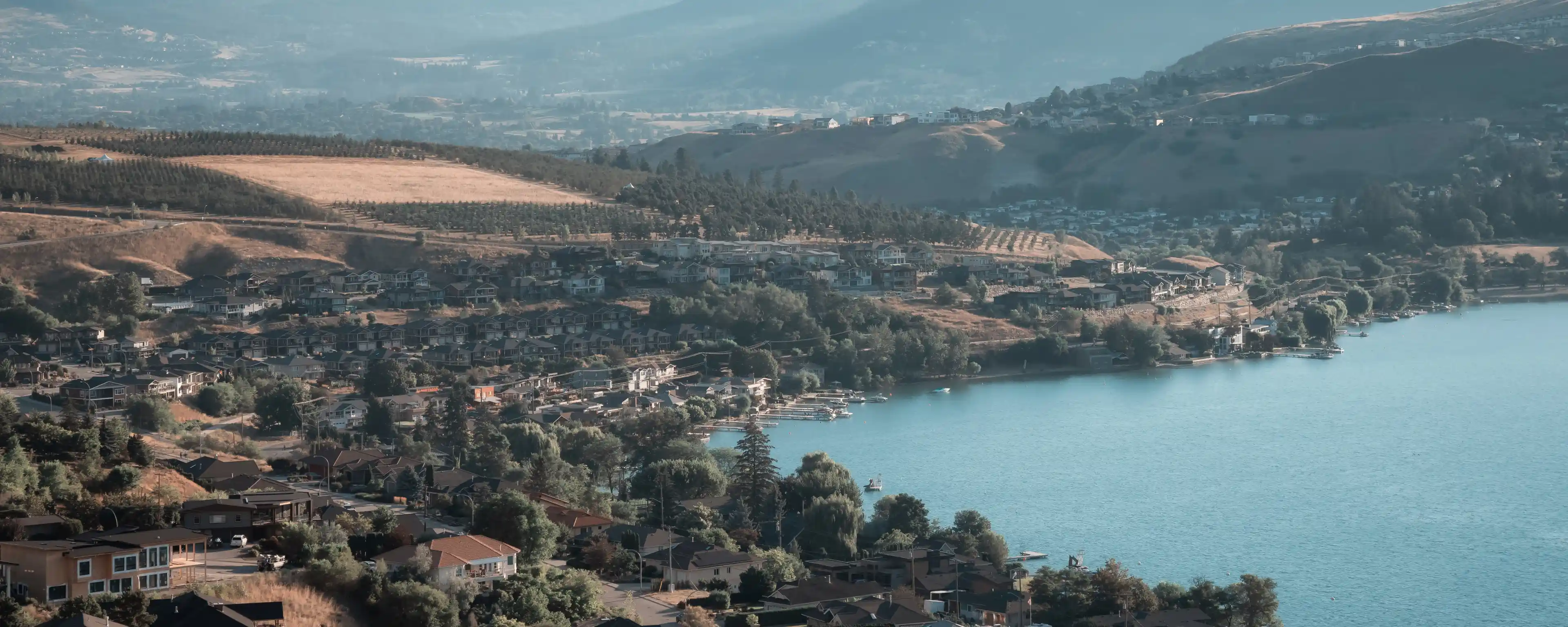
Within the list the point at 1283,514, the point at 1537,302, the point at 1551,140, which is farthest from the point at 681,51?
the point at 1283,514

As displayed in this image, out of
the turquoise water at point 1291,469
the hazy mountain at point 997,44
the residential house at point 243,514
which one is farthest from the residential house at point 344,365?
the hazy mountain at point 997,44

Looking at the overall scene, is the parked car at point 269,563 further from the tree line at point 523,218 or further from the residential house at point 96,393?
the tree line at point 523,218

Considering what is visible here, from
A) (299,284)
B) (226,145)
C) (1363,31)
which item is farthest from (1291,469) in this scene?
(1363,31)

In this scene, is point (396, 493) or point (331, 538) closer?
point (331, 538)

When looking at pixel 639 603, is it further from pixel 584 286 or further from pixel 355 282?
pixel 584 286

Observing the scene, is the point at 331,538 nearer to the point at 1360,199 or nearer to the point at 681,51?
the point at 1360,199

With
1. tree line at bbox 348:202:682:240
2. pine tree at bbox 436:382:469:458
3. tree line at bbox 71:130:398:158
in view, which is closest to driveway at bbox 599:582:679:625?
pine tree at bbox 436:382:469:458
